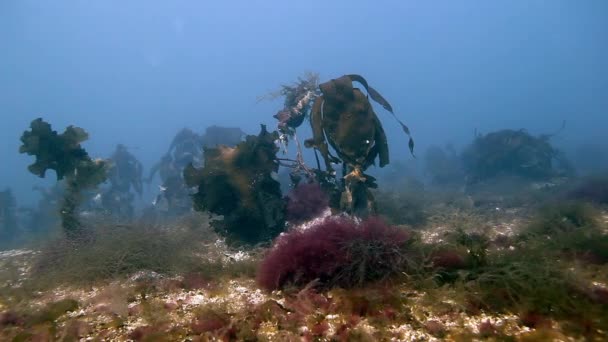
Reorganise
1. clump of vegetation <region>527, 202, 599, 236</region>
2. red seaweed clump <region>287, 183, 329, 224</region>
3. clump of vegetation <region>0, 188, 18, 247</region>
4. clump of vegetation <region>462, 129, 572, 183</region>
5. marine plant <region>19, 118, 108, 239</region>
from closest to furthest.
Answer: clump of vegetation <region>527, 202, 599, 236</region>, marine plant <region>19, 118, 108, 239</region>, red seaweed clump <region>287, 183, 329, 224</region>, clump of vegetation <region>462, 129, 572, 183</region>, clump of vegetation <region>0, 188, 18, 247</region>

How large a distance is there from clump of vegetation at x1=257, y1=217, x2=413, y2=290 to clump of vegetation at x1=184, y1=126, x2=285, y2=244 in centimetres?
290

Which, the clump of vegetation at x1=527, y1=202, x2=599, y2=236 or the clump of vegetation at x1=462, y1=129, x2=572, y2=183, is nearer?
the clump of vegetation at x1=527, y1=202, x2=599, y2=236

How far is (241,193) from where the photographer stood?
276 inches

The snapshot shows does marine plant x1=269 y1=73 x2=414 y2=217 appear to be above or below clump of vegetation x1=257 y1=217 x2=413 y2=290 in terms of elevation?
above

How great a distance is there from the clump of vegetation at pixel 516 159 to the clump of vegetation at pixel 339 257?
43.6 feet

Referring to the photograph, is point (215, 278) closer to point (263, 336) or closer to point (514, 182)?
point (263, 336)

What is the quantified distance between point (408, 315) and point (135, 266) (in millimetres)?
4776

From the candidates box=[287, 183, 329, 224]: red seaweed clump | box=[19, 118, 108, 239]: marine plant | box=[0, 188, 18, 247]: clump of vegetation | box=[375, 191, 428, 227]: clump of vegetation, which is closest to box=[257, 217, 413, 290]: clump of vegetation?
box=[287, 183, 329, 224]: red seaweed clump

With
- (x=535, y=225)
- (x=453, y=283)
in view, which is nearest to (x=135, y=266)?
(x=453, y=283)

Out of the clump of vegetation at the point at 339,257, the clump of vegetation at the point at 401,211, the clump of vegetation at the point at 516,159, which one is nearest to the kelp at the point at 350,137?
the clump of vegetation at the point at 401,211

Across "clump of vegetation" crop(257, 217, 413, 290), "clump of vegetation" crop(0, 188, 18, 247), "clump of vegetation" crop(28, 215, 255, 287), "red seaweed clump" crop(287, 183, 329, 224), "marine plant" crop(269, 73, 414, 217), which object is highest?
"clump of vegetation" crop(0, 188, 18, 247)

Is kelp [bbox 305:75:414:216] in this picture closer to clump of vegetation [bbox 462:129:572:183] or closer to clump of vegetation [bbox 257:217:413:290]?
clump of vegetation [bbox 257:217:413:290]

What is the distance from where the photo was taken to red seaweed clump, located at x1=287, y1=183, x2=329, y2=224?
749 centimetres

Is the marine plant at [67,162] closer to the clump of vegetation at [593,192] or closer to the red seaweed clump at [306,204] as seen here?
the red seaweed clump at [306,204]
